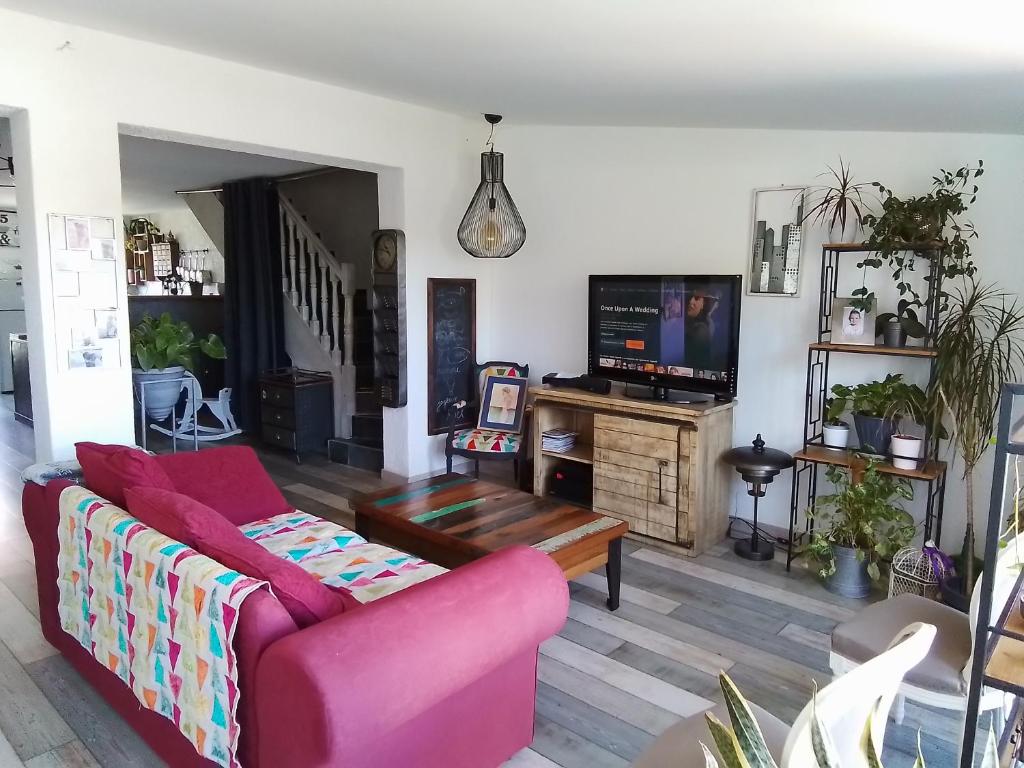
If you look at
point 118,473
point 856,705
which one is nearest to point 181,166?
point 118,473

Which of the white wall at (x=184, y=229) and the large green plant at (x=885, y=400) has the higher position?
the white wall at (x=184, y=229)

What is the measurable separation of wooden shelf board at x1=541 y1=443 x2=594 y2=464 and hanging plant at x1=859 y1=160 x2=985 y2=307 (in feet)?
5.95

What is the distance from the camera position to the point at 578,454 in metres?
4.48

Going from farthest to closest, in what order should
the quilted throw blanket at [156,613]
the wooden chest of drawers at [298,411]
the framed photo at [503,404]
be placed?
the wooden chest of drawers at [298,411]
the framed photo at [503,404]
the quilted throw blanket at [156,613]

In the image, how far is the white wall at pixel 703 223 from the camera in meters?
3.48

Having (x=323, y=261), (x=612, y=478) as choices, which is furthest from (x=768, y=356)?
(x=323, y=261)

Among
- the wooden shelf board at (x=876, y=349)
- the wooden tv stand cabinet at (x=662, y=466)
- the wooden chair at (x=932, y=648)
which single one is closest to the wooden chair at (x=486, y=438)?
the wooden tv stand cabinet at (x=662, y=466)

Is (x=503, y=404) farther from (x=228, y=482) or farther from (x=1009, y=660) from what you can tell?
(x=1009, y=660)

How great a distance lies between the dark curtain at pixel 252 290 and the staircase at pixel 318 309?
10cm

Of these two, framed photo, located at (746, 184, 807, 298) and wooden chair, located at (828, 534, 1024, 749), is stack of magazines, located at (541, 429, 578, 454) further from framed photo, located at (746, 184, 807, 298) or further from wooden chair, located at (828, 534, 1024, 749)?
wooden chair, located at (828, 534, 1024, 749)

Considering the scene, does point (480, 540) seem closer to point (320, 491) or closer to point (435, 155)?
point (320, 491)

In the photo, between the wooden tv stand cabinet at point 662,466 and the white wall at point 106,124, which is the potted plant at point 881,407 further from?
the white wall at point 106,124

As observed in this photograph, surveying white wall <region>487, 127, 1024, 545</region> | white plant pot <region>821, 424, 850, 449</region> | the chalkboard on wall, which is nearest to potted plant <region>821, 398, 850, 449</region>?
white plant pot <region>821, 424, 850, 449</region>

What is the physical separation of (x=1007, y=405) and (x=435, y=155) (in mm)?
4152
